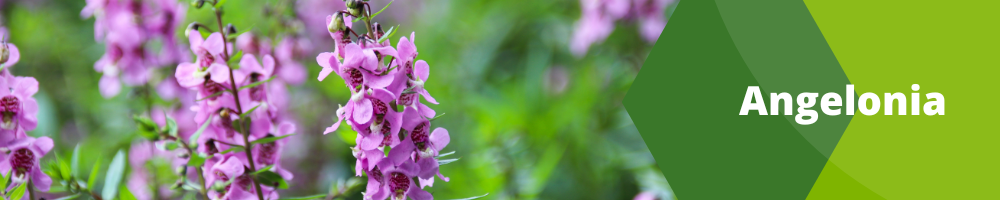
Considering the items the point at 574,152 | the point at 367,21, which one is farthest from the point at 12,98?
the point at 574,152

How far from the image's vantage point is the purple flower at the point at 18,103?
1.63 feet

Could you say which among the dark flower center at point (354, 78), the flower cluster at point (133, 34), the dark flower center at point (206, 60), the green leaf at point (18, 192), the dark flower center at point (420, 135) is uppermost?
the flower cluster at point (133, 34)

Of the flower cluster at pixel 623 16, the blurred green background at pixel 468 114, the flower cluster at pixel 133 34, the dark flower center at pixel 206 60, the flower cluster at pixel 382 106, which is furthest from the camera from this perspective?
the flower cluster at pixel 623 16

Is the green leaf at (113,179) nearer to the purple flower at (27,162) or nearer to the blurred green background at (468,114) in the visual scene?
the purple flower at (27,162)

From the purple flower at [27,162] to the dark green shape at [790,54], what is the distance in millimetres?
858

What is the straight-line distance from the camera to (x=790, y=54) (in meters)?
1.03

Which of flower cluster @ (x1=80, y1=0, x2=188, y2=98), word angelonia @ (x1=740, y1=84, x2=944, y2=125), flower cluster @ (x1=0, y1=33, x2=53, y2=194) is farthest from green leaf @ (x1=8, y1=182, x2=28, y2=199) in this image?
word angelonia @ (x1=740, y1=84, x2=944, y2=125)

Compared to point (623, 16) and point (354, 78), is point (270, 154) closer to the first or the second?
point (354, 78)

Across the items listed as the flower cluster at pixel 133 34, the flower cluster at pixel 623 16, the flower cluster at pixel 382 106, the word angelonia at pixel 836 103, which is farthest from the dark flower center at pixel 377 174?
the flower cluster at pixel 623 16

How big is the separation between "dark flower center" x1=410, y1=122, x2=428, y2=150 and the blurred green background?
48 cm

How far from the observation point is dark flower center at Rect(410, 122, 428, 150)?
0.47 meters

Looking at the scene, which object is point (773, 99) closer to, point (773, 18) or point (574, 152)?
point (773, 18)

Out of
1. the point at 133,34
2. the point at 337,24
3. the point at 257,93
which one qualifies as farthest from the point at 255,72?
the point at 133,34

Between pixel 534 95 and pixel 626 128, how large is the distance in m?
0.22
